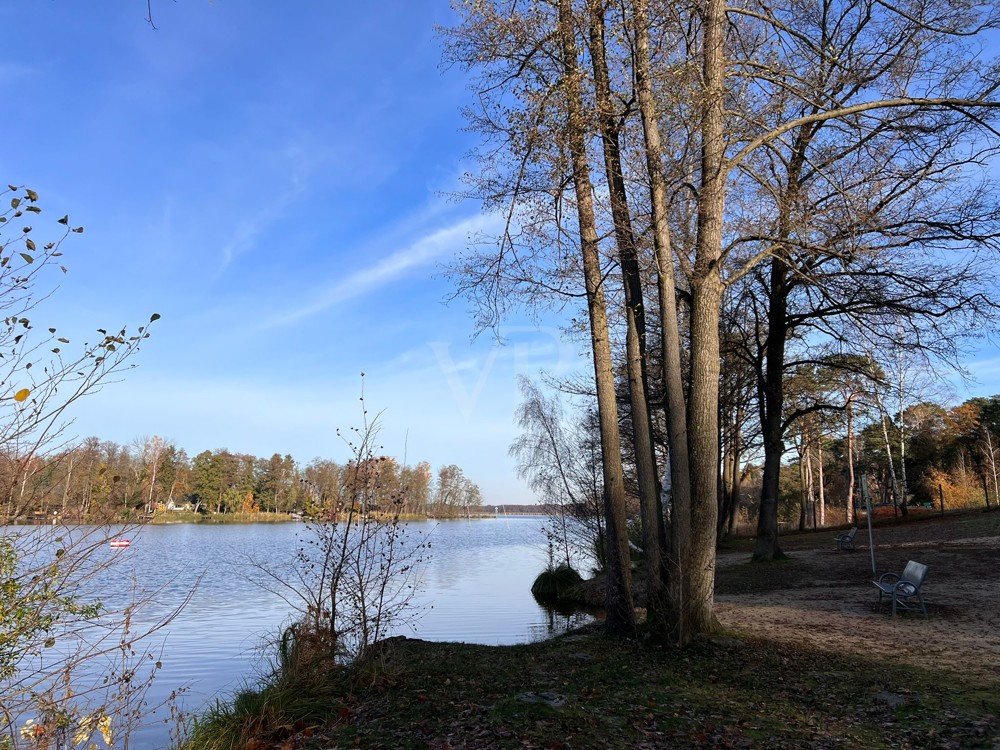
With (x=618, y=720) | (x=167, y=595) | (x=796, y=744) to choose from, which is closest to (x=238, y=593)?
(x=167, y=595)

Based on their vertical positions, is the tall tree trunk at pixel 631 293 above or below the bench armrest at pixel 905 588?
above

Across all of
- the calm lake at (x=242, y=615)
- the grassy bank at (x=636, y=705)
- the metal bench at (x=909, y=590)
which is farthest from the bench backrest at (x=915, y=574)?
the calm lake at (x=242, y=615)

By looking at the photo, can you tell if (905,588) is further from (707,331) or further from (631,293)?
(631,293)

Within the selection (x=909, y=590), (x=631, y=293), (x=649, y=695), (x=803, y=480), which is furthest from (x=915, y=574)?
(x=803, y=480)

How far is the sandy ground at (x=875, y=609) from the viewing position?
24.1 feet

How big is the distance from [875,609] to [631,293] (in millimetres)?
6168

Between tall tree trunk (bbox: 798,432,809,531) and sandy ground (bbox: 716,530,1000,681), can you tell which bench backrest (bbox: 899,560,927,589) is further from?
tall tree trunk (bbox: 798,432,809,531)

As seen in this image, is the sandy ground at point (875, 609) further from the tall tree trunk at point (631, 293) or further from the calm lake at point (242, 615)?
the calm lake at point (242, 615)

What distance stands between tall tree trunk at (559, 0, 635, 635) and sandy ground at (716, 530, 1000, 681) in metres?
1.60

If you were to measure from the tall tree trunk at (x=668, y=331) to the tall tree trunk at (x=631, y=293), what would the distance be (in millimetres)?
316

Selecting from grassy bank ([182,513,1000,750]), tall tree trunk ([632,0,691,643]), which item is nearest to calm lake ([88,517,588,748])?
grassy bank ([182,513,1000,750])

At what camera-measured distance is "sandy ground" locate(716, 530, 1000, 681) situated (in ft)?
24.1

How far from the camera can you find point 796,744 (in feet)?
14.7

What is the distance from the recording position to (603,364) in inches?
340
